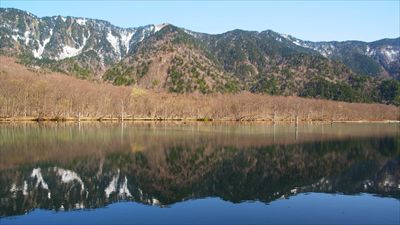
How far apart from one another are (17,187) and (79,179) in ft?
20.3

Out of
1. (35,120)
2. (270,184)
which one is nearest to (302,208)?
(270,184)

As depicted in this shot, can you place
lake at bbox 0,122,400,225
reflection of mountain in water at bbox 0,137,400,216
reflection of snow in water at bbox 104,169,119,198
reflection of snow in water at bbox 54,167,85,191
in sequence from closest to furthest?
1. lake at bbox 0,122,400,225
2. reflection of mountain in water at bbox 0,137,400,216
3. reflection of snow in water at bbox 104,169,119,198
4. reflection of snow in water at bbox 54,167,85,191

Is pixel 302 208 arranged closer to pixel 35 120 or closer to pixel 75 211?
pixel 75 211

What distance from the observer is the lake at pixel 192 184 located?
28203 millimetres

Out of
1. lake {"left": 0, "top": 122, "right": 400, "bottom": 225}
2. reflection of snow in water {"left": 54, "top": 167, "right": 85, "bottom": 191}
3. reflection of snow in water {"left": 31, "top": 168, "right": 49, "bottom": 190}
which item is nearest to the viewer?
lake {"left": 0, "top": 122, "right": 400, "bottom": 225}

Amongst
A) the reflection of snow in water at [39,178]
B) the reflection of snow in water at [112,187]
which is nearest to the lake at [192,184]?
the reflection of snow in water at [39,178]

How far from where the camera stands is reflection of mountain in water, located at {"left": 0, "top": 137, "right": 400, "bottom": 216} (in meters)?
34.0

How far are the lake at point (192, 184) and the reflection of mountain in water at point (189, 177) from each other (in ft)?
0.31

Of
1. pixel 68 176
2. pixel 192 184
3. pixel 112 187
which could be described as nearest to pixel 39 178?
pixel 68 176

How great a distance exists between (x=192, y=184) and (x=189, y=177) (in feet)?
11.7

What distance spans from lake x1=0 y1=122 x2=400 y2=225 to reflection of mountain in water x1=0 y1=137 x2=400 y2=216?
96 mm

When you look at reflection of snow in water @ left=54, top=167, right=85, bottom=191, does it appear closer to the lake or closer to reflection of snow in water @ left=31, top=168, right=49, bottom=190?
the lake

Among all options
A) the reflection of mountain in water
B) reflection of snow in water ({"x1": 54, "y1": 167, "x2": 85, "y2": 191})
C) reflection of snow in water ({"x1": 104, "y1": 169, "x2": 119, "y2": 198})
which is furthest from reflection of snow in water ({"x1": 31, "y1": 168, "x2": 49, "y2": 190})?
reflection of snow in water ({"x1": 104, "y1": 169, "x2": 119, "y2": 198})

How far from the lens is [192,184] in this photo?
40125mm
